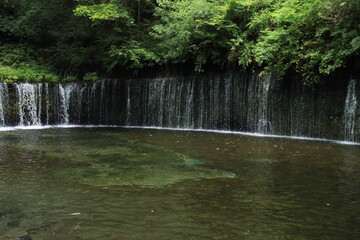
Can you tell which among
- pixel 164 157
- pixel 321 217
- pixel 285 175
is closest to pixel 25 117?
pixel 164 157

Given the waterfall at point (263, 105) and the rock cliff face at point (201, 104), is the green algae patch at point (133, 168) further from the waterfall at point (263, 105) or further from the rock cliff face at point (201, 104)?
the rock cliff face at point (201, 104)

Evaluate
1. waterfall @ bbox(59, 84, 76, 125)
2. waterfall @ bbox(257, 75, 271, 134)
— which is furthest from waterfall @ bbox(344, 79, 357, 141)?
waterfall @ bbox(59, 84, 76, 125)

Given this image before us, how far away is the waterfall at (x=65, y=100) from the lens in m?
18.9

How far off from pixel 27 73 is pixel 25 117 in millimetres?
2773

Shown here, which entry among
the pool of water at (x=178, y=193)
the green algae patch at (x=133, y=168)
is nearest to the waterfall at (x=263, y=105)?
the pool of water at (x=178, y=193)

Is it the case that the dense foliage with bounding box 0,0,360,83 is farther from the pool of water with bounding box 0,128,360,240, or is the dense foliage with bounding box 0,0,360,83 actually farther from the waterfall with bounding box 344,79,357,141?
the pool of water with bounding box 0,128,360,240

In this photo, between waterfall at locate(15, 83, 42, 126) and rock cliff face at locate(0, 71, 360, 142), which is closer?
rock cliff face at locate(0, 71, 360, 142)

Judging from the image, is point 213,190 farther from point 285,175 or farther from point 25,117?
point 25,117

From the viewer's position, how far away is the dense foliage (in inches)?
482

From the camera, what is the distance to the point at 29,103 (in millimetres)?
17953

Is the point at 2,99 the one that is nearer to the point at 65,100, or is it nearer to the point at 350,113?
the point at 65,100

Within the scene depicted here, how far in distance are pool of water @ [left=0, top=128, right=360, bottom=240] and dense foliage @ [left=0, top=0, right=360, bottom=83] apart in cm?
435

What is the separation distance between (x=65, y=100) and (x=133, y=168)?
12.7 m

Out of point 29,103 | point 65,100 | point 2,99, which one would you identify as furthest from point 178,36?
point 2,99
